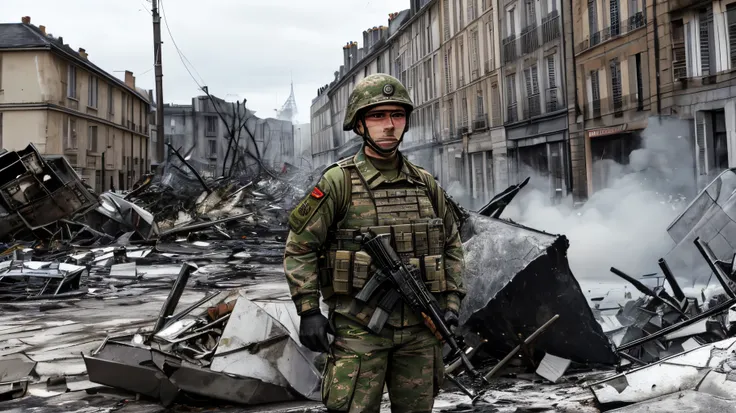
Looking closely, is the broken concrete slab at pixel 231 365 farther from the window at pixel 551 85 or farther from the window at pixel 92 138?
the window at pixel 92 138

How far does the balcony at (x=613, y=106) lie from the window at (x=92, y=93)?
26.6m

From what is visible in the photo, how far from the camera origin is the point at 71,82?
31344 millimetres

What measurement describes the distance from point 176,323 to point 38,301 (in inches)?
182

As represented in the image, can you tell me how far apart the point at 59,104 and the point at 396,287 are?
3098cm

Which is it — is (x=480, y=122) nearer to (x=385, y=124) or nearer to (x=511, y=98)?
A: (x=511, y=98)

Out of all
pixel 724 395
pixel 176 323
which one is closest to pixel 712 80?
pixel 724 395

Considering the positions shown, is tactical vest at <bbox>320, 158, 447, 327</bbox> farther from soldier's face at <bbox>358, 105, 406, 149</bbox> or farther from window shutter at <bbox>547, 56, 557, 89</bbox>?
window shutter at <bbox>547, 56, 557, 89</bbox>

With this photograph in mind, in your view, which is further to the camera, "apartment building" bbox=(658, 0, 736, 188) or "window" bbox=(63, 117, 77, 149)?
"window" bbox=(63, 117, 77, 149)

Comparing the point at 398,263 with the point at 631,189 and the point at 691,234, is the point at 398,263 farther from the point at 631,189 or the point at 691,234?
the point at 631,189

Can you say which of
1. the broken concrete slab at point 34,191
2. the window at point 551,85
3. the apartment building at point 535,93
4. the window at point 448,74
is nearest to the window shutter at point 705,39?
the apartment building at point 535,93

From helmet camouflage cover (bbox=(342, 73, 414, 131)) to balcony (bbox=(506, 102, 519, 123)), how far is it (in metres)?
18.5

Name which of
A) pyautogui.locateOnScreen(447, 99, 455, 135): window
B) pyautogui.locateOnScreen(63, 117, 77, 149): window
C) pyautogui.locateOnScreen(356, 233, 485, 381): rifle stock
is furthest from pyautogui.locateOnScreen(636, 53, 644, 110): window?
pyautogui.locateOnScreen(63, 117, 77, 149): window

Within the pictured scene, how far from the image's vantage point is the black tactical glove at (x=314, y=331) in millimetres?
2641

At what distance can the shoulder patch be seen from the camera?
8.91 ft
